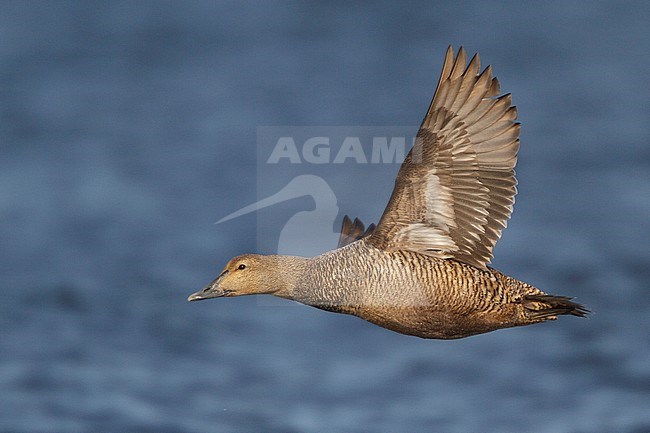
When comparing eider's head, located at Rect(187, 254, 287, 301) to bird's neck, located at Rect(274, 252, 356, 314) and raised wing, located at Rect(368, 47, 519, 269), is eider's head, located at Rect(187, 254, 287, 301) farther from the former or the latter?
raised wing, located at Rect(368, 47, 519, 269)

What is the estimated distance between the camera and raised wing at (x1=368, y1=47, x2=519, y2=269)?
1102cm

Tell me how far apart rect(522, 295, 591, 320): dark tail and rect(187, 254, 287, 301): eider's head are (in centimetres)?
194

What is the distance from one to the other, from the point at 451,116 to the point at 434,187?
21.9 inches

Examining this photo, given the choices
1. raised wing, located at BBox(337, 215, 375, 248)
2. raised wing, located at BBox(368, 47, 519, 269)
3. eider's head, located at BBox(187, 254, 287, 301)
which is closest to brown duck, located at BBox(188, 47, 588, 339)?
raised wing, located at BBox(368, 47, 519, 269)

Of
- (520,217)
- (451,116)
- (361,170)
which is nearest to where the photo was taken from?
(451,116)

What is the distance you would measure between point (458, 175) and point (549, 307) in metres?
1.25

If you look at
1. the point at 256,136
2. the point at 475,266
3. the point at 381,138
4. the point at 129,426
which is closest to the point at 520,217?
the point at 381,138

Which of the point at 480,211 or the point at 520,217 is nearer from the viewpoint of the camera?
the point at 480,211

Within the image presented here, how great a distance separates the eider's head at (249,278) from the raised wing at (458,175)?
86cm

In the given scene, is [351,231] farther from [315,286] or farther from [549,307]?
[549,307]

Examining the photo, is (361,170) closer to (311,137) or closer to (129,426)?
(311,137)

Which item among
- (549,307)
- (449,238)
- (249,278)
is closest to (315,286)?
(249,278)

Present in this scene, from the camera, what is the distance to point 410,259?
11.1 meters

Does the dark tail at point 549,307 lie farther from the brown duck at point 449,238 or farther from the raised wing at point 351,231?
the raised wing at point 351,231
